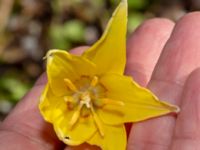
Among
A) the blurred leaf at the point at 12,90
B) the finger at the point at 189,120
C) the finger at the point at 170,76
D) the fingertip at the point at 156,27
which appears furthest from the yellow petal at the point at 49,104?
the blurred leaf at the point at 12,90

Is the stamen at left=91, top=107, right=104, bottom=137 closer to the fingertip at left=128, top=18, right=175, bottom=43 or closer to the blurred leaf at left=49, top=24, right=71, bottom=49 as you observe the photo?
the fingertip at left=128, top=18, right=175, bottom=43

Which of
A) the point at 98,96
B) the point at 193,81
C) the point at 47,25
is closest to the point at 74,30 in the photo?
the point at 47,25

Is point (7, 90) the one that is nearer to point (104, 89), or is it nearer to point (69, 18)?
point (69, 18)

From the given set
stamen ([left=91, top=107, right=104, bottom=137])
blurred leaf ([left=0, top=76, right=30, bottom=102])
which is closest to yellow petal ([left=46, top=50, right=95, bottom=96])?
stamen ([left=91, top=107, right=104, bottom=137])

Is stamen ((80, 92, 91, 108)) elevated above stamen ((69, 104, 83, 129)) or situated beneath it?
elevated above

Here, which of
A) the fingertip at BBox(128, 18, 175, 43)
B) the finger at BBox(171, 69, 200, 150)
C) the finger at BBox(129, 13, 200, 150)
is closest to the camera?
the finger at BBox(171, 69, 200, 150)

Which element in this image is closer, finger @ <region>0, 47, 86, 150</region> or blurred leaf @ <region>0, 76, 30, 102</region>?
finger @ <region>0, 47, 86, 150</region>
